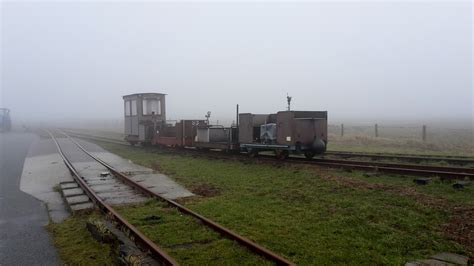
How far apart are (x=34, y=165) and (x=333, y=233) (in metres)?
15.0

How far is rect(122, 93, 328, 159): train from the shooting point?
47.3 ft

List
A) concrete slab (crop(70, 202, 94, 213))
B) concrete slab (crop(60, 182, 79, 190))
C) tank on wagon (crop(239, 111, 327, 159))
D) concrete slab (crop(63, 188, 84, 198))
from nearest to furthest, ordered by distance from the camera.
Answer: concrete slab (crop(70, 202, 94, 213)) < concrete slab (crop(63, 188, 84, 198)) < concrete slab (crop(60, 182, 79, 190)) < tank on wagon (crop(239, 111, 327, 159))

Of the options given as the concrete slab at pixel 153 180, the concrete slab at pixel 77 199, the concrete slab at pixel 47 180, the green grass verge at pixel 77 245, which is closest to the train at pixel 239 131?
the concrete slab at pixel 153 180

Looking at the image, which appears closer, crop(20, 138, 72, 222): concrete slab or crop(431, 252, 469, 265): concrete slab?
crop(431, 252, 469, 265): concrete slab

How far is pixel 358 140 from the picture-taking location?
26578 mm

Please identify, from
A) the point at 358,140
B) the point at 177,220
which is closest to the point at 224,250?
the point at 177,220

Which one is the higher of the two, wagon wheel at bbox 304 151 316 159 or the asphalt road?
wagon wheel at bbox 304 151 316 159

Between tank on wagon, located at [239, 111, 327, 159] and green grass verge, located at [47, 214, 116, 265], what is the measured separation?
8354mm

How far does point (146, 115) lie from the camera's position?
24.7 metres

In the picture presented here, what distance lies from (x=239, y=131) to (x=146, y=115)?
31.7 ft

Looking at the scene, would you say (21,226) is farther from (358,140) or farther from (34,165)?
(358,140)

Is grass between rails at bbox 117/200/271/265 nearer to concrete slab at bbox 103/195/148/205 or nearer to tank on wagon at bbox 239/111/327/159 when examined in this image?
concrete slab at bbox 103/195/148/205

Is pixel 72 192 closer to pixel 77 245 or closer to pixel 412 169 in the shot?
pixel 77 245

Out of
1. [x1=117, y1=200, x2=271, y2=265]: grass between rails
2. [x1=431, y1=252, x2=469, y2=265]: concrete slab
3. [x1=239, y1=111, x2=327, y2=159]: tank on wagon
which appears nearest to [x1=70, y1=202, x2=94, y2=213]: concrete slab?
[x1=117, y1=200, x2=271, y2=265]: grass between rails
